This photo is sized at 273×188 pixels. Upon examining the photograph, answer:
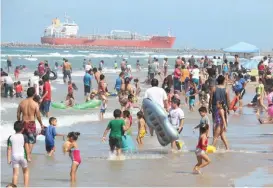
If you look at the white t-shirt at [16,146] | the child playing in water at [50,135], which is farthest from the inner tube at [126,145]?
the white t-shirt at [16,146]

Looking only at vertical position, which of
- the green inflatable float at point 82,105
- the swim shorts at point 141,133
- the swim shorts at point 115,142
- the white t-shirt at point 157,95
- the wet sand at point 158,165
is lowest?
the green inflatable float at point 82,105

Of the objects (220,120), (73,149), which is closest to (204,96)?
(220,120)

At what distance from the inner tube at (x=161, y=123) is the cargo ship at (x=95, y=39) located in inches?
4743

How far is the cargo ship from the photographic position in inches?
5202

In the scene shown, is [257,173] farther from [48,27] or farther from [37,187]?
[48,27]

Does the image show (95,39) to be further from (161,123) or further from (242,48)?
(161,123)

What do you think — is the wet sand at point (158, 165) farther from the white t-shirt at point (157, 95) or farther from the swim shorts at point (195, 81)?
the swim shorts at point (195, 81)

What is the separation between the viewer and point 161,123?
35.8 feet

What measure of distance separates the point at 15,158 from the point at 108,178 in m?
1.54

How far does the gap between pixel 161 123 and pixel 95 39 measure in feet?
399

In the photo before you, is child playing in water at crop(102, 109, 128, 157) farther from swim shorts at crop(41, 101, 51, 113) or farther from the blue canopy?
the blue canopy

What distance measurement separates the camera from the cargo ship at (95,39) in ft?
433

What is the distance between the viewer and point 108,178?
361 inches

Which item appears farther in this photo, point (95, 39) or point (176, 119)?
point (95, 39)
